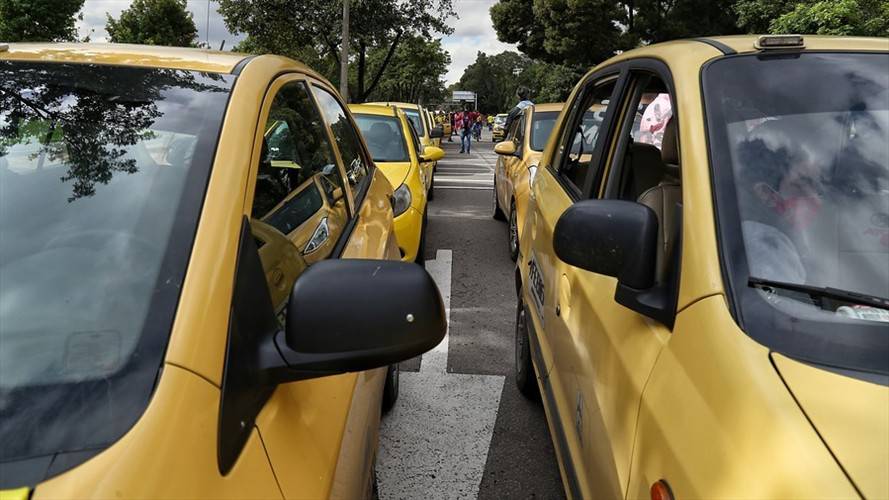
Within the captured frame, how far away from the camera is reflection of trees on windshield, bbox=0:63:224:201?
144 cm

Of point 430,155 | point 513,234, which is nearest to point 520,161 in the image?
point 513,234

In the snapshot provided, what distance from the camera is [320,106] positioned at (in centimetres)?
267

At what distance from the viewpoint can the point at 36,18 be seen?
914 inches

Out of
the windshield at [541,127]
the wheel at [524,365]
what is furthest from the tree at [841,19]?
the wheel at [524,365]

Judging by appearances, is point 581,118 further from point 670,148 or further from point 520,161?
point 520,161

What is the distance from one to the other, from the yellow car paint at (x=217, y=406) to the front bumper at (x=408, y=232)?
10.9 ft

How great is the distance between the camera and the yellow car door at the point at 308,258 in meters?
1.26

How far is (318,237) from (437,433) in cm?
165

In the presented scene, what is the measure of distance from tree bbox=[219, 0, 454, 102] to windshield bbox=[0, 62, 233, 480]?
70.9 ft

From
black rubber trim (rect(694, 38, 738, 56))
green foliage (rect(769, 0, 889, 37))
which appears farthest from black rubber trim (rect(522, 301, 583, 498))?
green foliage (rect(769, 0, 889, 37))

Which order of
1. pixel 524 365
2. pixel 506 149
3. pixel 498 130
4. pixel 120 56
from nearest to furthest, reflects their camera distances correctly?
1. pixel 120 56
2. pixel 524 365
3. pixel 506 149
4. pixel 498 130

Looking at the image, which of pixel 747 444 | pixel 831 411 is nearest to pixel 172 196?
pixel 747 444

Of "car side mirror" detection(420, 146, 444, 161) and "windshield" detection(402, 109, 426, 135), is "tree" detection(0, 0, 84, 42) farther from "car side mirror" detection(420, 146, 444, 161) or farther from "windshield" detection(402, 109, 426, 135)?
"car side mirror" detection(420, 146, 444, 161)

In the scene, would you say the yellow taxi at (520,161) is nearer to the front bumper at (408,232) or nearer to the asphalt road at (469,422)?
the asphalt road at (469,422)
